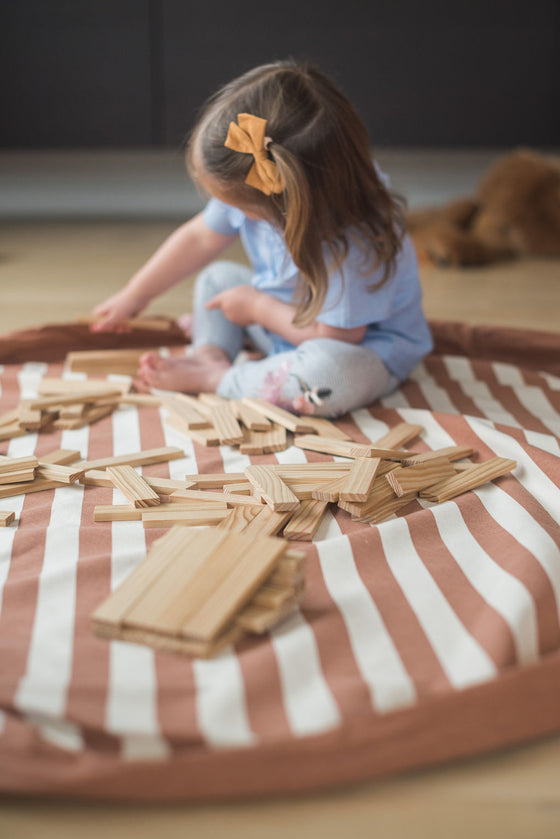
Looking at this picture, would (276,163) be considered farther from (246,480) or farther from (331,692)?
(331,692)

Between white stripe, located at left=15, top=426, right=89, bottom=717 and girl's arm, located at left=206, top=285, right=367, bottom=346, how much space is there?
45 cm

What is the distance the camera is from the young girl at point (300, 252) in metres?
1.08

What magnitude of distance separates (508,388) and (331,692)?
79cm

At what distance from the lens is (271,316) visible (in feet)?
4.18

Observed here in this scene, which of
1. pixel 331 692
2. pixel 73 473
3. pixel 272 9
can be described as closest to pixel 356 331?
pixel 73 473

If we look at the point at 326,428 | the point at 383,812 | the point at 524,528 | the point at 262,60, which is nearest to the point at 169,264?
the point at 326,428

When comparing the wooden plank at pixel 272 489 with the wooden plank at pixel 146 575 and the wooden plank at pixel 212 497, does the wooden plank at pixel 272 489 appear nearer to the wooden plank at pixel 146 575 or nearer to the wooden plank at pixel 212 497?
the wooden plank at pixel 212 497

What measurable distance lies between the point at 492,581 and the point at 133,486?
0.38 meters

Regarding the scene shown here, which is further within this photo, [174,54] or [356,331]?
[174,54]

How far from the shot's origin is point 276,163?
3.48ft

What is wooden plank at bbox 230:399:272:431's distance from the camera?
1.10m

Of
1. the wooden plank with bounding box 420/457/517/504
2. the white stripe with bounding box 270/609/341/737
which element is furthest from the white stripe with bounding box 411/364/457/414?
the white stripe with bounding box 270/609/341/737

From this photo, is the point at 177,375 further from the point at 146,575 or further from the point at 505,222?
the point at 505,222

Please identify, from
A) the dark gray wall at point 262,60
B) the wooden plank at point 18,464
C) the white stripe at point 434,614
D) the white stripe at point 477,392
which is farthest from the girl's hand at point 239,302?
the dark gray wall at point 262,60
